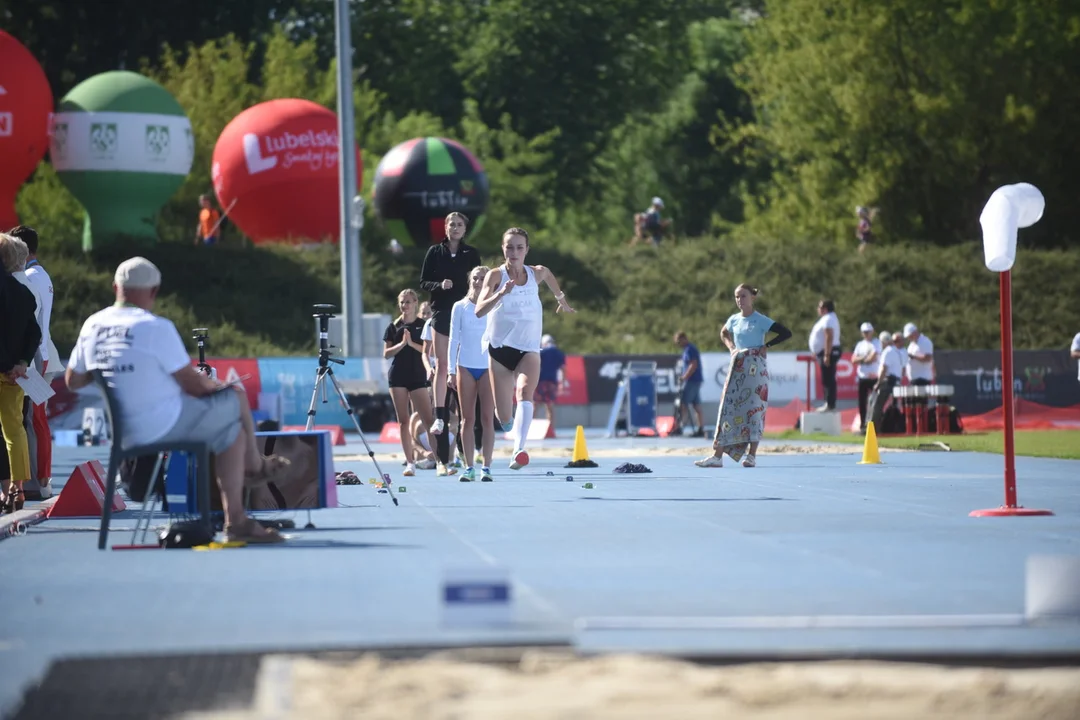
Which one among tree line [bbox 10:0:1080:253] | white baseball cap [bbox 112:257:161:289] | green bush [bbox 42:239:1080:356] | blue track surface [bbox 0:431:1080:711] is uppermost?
tree line [bbox 10:0:1080:253]

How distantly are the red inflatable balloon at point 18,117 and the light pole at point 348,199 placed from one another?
8319 millimetres

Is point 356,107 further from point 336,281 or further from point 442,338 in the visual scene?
point 442,338

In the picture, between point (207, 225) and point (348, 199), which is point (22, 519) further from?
point (207, 225)

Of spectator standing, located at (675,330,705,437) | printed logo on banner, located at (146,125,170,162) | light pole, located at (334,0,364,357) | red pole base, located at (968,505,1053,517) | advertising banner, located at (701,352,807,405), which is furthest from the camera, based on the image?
printed logo on banner, located at (146,125,170,162)

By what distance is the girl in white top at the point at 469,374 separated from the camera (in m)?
16.0

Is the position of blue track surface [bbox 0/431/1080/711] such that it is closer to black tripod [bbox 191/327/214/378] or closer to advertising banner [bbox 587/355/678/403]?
black tripod [bbox 191/327/214/378]

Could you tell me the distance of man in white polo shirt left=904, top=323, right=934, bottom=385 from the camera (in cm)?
2847

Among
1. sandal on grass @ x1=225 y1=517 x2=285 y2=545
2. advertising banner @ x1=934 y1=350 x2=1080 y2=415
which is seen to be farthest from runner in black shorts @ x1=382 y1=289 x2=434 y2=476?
advertising banner @ x1=934 y1=350 x2=1080 y2=415

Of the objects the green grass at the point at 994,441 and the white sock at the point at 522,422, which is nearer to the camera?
the white sock at the point at 522,422

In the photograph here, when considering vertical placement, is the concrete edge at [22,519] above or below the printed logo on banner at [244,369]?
below

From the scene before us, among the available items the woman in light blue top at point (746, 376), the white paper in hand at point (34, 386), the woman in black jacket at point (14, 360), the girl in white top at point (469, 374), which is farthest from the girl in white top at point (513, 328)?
the woman in black jacket at point (14, 360)

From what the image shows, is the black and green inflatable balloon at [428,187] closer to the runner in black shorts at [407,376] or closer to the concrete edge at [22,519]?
the runner in black shorts at [407,376]

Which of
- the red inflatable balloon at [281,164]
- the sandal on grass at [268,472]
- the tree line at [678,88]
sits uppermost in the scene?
the tree line at [678,88]

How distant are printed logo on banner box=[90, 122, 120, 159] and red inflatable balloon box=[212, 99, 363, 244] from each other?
104 inches
